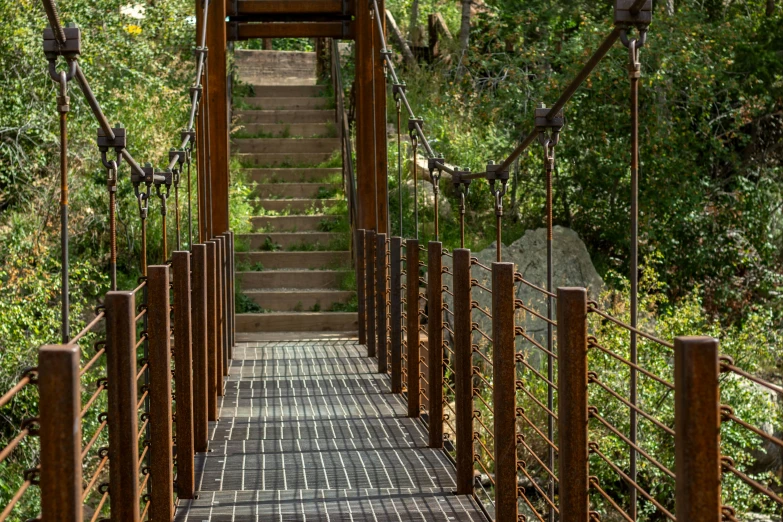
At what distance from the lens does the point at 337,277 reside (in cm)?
925

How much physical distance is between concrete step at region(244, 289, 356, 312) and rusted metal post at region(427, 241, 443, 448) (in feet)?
15.2

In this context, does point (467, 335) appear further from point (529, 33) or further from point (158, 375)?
point (529, 33)

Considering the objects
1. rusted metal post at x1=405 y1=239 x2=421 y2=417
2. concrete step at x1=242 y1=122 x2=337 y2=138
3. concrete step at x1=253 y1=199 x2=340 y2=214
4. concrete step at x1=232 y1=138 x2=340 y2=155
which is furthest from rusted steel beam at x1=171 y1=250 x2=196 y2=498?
concrete step at x1=242 y1=122 x2=337 y2=138

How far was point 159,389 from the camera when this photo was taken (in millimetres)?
3139

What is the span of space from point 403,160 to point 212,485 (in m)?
7.64

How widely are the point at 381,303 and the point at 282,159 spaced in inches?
211

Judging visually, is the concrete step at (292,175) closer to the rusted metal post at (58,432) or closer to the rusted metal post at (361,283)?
the rusted metal post at (361,283)

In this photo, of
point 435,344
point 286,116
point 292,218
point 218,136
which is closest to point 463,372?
point 435,344

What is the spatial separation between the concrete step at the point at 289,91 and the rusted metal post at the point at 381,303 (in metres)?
Answer: 6.83

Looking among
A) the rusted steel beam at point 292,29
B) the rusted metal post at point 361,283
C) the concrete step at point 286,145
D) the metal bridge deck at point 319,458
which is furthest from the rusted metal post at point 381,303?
the concrete step at point 286,145

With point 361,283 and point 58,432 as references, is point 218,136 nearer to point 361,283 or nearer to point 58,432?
point 361,283

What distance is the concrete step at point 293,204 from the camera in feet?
34.3

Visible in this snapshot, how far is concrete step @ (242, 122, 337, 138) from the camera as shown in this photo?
38.2 feet

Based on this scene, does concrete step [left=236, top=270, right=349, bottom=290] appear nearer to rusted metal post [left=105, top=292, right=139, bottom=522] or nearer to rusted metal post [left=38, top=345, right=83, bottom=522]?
rusted metal post [left=105, top=292, right=139, bottom=522]
